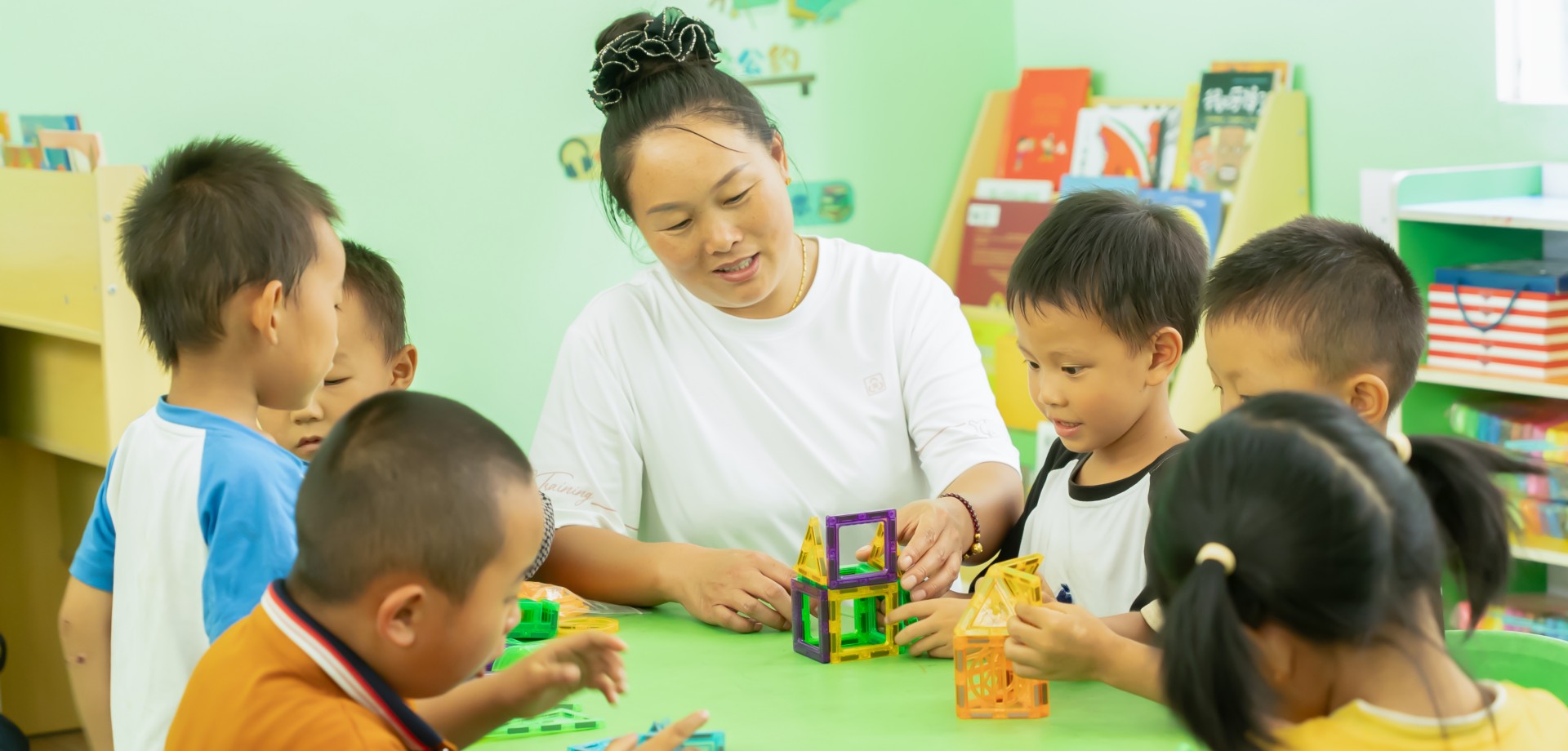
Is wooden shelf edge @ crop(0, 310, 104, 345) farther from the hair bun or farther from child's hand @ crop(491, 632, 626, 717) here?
child's hand @ crop(491, 632, 626, 717)

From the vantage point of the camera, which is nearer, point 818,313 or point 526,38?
point 818,313

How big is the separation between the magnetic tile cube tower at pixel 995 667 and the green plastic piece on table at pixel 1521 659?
1.36ft

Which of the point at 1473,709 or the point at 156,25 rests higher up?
the point at 156,25

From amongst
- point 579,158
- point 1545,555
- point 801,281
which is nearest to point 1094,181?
point 579,158

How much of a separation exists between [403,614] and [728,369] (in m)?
0.99

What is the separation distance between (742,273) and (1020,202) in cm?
246

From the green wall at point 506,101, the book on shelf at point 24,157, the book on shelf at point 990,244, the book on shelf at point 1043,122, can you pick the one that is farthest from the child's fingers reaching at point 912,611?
the book on shelf at point 1043,122

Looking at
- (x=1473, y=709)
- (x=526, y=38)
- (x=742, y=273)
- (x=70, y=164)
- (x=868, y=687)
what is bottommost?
(x=868, y=687)

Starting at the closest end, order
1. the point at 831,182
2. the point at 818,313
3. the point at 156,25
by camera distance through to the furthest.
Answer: the point at 818,313, the point at 156,25, the point at 831,182

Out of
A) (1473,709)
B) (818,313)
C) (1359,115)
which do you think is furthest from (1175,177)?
(1473,709)

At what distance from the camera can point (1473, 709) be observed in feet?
3.04

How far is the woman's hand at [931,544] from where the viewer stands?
4.89ft

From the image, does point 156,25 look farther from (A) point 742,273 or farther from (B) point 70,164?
(A) point 742,273

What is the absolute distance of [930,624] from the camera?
1.40 m
